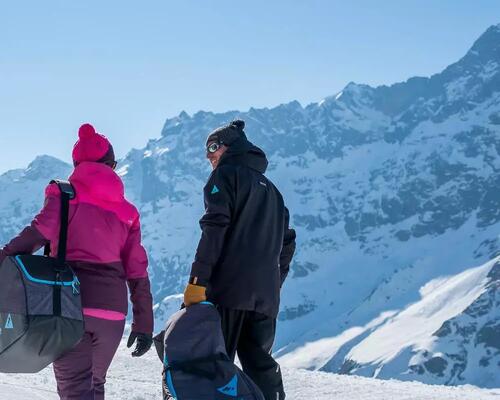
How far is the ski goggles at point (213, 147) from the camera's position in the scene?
5906mm

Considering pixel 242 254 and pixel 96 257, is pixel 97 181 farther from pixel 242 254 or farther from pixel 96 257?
pixel 242 254

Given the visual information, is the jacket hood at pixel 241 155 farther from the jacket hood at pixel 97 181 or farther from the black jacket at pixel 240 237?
the jacket hood at pixel 97 181

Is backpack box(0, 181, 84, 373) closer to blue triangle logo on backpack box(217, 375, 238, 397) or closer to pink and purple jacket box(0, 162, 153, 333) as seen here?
pink and purple jacket box(0, 162, 153, 333)

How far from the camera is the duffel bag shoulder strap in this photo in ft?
16.3

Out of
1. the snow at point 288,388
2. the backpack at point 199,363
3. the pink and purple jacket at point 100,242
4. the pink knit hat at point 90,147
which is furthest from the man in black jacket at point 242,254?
the snow at point 288,388

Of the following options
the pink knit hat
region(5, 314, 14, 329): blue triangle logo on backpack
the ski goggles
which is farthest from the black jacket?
region(5, 314, 14, 329): blue triangle logo on backpack

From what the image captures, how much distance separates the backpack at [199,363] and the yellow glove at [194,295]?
0.09m

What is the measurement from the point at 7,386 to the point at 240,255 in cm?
486

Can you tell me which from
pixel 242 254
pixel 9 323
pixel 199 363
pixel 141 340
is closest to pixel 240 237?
pixel 242 254

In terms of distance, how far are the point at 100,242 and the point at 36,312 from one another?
0.70m

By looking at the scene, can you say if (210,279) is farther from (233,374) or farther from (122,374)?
(122,374)

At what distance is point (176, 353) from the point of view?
16.1 ft

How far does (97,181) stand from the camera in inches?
210

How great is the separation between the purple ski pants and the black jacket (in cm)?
73
